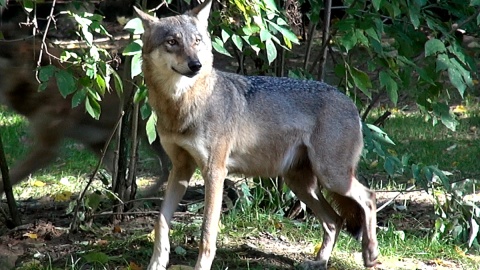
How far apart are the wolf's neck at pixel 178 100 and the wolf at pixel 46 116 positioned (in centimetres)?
231

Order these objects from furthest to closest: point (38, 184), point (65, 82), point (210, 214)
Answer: point (38, 184)
point (210, 214)
point (65, 82)

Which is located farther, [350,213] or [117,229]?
[117,229]

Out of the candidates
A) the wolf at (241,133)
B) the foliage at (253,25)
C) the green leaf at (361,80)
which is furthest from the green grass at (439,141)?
the foliage at (253,25)

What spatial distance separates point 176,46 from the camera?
5070 millimetres

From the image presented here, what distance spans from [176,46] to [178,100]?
34 cm

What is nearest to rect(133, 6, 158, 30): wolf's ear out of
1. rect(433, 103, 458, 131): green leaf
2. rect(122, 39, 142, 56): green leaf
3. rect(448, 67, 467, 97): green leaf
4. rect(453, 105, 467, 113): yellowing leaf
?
rect(122, 39, 142, 56): green leaf

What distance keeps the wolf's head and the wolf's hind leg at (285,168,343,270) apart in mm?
1103

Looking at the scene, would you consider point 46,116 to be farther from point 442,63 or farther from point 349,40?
point 442,63

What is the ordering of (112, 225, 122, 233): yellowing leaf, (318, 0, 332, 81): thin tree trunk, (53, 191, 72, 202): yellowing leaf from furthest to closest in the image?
1. (53, 191, 72, 202): yellowing leaf
2. (318, 0, 332, 81): thin tree trunk
3. (112, 225, 122, 233): yellowing leaf

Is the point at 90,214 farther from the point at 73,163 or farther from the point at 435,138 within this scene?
the point at 435,138

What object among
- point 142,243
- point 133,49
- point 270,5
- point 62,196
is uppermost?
point 270,5

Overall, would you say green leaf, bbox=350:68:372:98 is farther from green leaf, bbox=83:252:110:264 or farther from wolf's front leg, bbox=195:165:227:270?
green leaf, bbox=83:252:110:264

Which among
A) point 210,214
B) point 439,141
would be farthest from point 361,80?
point 439,141

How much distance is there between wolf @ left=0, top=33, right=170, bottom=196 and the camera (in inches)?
301
